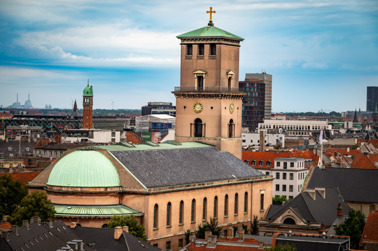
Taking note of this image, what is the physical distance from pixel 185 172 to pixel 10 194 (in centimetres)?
1928

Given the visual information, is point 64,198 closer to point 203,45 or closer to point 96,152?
point 96,152

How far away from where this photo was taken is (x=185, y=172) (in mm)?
100625

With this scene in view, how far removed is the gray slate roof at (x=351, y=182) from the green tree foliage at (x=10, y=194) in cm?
4094

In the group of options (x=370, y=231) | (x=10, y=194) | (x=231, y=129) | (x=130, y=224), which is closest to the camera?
(x=130, y=224)

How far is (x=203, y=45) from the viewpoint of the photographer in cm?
11812

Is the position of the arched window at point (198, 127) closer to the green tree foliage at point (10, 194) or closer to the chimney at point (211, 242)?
the green tree foliage at point (10, 194)

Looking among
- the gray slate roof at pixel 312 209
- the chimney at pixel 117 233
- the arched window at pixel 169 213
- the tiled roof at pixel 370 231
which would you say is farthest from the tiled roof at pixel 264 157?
the chimney at pixel 117 233

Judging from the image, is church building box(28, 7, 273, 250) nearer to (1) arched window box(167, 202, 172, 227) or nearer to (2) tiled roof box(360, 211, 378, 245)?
(1) arched window box(167, 202, 172, 227)

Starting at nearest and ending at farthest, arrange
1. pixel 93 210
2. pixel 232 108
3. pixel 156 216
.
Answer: pixel 93 210, pixel 156 216, pixel 232 108

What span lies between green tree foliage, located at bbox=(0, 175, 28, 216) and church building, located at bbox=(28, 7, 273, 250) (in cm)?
533

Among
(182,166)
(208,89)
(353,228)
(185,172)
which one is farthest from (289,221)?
(208,89)

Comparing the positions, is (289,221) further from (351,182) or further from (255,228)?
(351,182)

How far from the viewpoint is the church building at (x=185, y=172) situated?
9044 cm

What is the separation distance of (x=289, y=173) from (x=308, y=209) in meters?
50.3
